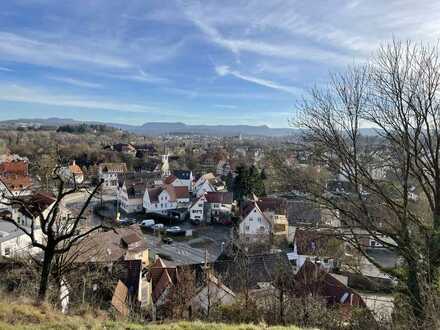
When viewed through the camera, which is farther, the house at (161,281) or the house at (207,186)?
the house at (207,186)

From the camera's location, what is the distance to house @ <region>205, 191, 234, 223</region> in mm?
33188

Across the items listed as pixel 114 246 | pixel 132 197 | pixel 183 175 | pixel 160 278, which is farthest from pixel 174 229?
pixel 183 175

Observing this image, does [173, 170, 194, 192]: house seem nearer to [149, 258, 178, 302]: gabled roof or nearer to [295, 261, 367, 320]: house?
[149, 258, 178, 302]: gabled roof

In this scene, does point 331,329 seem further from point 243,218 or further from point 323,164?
point 243,218

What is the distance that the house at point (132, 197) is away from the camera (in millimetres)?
36594

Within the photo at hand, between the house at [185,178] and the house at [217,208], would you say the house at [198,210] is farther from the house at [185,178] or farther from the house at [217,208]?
the house at [185,178]

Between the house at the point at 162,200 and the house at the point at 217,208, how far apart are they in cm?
404

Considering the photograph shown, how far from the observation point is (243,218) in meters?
26.5

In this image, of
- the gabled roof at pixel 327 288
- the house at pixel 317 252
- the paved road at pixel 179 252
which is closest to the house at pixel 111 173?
the paved road at pixel 179 252

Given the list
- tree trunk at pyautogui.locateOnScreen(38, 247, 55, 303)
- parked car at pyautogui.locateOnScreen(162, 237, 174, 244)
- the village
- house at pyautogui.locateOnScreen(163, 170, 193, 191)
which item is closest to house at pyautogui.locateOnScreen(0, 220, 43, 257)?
the village

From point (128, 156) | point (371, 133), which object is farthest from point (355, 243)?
point (128, 156)

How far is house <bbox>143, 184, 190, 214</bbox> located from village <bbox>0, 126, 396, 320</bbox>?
0.35ft

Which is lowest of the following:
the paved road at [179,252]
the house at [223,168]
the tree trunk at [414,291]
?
the paved road at [179,252]

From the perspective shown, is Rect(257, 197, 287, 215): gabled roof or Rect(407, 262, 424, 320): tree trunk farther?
Rect(257, 197, 287, 215): gabled roof
